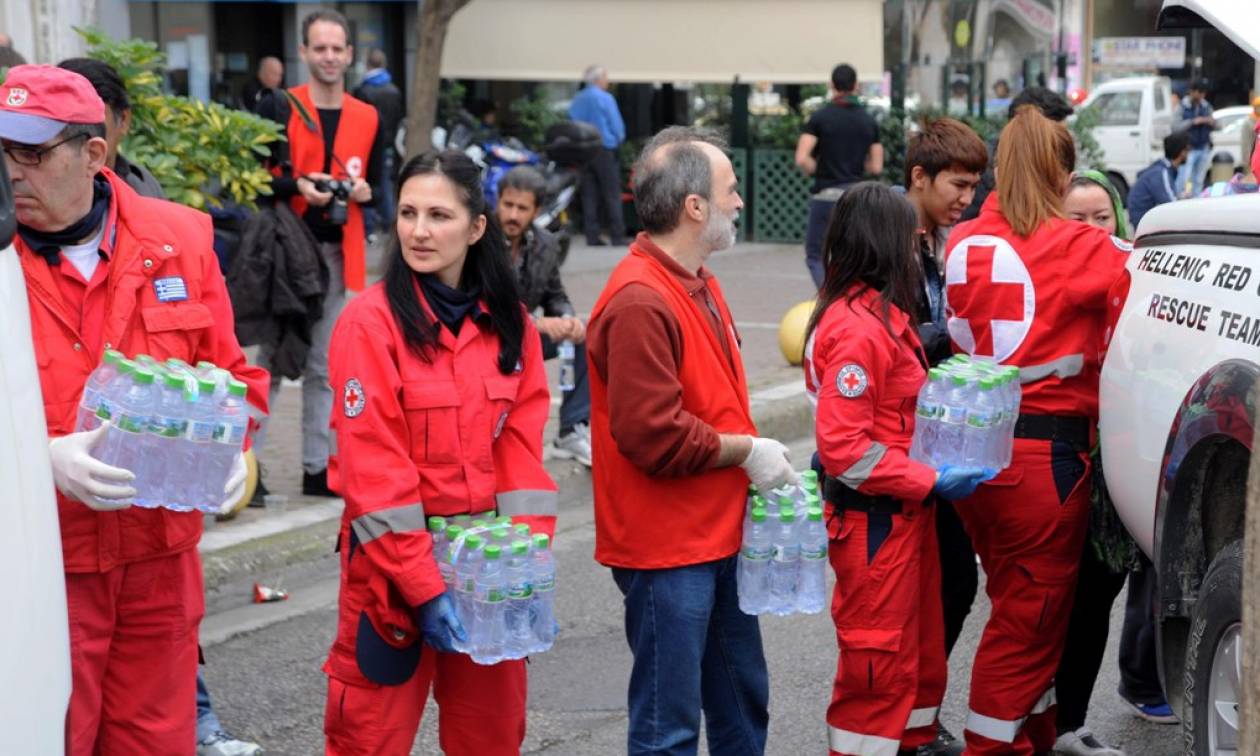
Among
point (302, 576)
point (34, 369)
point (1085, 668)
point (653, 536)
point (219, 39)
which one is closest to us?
point (34, 369)

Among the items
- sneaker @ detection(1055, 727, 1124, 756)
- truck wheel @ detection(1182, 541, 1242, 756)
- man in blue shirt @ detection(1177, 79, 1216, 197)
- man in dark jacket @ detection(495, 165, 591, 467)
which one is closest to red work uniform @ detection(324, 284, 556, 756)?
truck wheel @ detection(1182, 541, 1242, 756)

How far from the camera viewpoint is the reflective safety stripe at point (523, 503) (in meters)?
4.05

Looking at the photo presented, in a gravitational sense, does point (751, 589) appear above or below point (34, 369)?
below

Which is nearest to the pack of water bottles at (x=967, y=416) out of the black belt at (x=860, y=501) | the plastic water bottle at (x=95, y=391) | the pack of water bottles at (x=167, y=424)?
the black belt at (x=860, y=501)

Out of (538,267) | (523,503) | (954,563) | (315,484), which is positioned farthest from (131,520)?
(315,484)

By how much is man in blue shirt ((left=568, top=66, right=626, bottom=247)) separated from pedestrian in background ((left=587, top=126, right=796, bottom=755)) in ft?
48.1

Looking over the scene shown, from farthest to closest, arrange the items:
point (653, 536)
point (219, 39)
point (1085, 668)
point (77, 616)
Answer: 1. point (219, 39)
2. point (1085, 668)
3. point (653, 536)
4. point (77, 616)

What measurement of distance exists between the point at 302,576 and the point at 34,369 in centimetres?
435

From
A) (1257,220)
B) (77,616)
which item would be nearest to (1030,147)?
(1257,220)

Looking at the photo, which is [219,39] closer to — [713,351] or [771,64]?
[771,64]

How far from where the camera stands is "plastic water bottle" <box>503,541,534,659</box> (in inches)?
150

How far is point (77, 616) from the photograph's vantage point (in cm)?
384

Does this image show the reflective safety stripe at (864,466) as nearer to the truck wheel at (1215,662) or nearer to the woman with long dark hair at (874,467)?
the woman with long dark hair at (874,467)

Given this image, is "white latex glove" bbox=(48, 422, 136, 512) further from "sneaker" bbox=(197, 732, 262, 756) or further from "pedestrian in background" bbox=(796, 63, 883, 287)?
"pedestrian in background" bbox=(796, 63, 883, 287)
